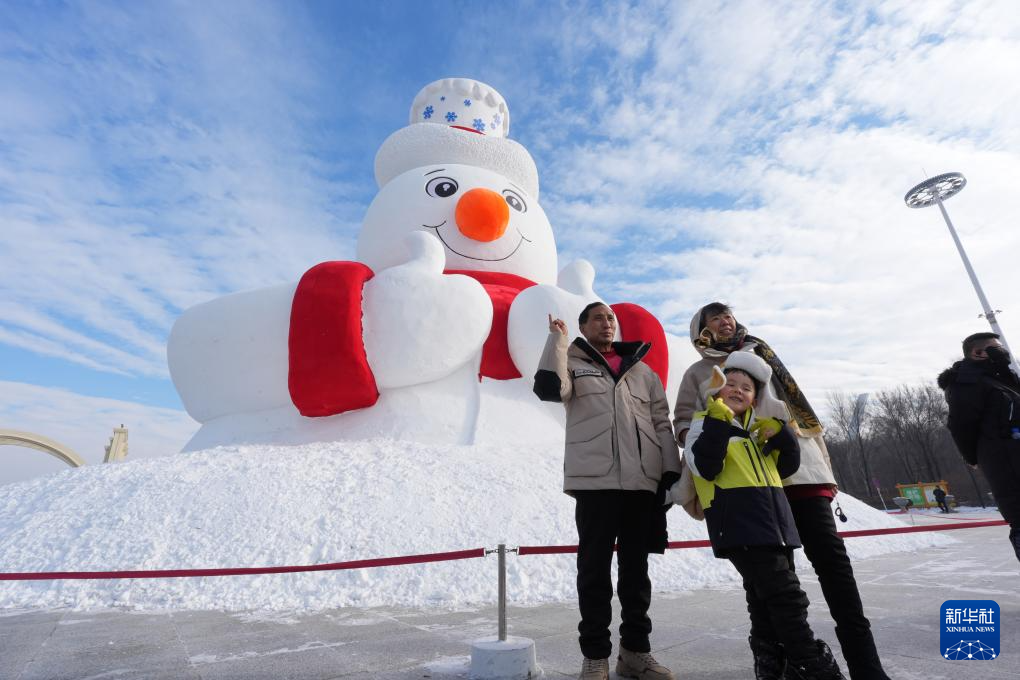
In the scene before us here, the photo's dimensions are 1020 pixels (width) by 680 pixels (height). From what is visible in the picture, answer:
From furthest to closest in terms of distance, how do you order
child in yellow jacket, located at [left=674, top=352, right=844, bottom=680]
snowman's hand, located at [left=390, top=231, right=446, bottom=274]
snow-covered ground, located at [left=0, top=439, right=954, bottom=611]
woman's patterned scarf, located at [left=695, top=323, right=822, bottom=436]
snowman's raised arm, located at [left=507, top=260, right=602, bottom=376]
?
snowman's hand, located at [left=390, top=231, right=446, bottom=274] → snowman's raised arm, located at [left=507, top=260, right=602, bottom=376] → snow-covered ground, located at [left=0, top=439, right=954, bottom=611] → woman's patterned scarf, located at [left=695, top=323, right=822, bottom=436] → child in yellow jacket, located at [left=674, top=352, right=844, bottom=680]

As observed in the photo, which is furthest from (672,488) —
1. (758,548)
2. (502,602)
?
(502,602)

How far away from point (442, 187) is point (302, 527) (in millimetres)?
5918

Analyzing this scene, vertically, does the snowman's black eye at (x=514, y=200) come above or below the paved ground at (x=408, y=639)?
above

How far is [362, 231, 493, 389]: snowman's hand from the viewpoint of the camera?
7.57 metres

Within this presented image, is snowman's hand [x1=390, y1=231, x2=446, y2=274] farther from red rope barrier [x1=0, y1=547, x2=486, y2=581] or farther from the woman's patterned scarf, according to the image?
the woman's patterned scarf

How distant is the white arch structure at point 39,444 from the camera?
20.4 meters

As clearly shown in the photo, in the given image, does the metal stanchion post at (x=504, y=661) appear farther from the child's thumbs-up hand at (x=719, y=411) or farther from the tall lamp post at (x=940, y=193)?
the tall lamp post at (x=940, y=193)

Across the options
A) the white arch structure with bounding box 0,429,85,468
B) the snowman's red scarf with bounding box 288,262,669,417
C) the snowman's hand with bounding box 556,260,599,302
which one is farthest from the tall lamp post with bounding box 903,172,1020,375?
the white arch structure with bounding box 0,429,85,468

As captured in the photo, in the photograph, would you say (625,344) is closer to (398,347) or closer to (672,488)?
(672,488)

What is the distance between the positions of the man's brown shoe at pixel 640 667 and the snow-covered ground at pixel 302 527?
81.2 inches

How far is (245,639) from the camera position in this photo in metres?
3.08

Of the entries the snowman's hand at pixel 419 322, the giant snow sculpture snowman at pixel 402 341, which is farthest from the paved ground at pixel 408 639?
the snowman's hand at pixel 419 322

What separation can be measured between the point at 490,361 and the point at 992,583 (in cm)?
589

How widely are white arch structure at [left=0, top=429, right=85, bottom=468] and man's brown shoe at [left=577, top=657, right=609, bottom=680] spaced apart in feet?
82.8
